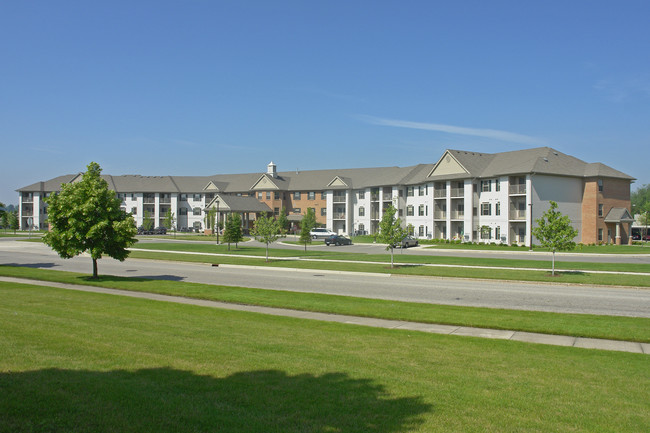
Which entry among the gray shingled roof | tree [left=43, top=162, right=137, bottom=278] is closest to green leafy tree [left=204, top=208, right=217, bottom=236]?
the gray shingled roof

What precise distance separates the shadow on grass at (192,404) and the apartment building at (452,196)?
4719 centimetres

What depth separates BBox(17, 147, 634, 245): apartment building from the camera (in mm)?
57906

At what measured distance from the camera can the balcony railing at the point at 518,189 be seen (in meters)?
57.2

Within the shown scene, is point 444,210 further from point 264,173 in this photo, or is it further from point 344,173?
point 264,173

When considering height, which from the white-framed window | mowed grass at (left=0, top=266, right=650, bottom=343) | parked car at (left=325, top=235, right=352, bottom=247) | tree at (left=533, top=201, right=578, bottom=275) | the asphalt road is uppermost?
the white-framed window

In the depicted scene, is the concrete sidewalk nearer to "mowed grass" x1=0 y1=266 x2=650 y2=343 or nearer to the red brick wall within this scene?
"mowed grass" x1=0 y1=266 x2=650 y2=343

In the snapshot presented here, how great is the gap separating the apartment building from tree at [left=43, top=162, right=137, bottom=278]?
2736cm

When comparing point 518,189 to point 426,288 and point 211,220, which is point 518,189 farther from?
point 211,220

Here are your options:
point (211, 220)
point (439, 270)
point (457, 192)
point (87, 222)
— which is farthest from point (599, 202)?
point (211, 220)

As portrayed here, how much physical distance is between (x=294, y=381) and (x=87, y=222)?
19.7 m

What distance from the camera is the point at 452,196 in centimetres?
6531

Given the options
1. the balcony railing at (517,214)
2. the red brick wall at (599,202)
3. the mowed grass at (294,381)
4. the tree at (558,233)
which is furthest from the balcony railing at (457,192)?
the mowed grass at (294,381)

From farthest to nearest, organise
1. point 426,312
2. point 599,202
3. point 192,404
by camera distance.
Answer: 1. point 599,202
2. point 426,312
3. point 192,404

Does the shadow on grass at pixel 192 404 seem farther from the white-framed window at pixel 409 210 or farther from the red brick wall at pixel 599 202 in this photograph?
the white-framed window at pixel 409 210
